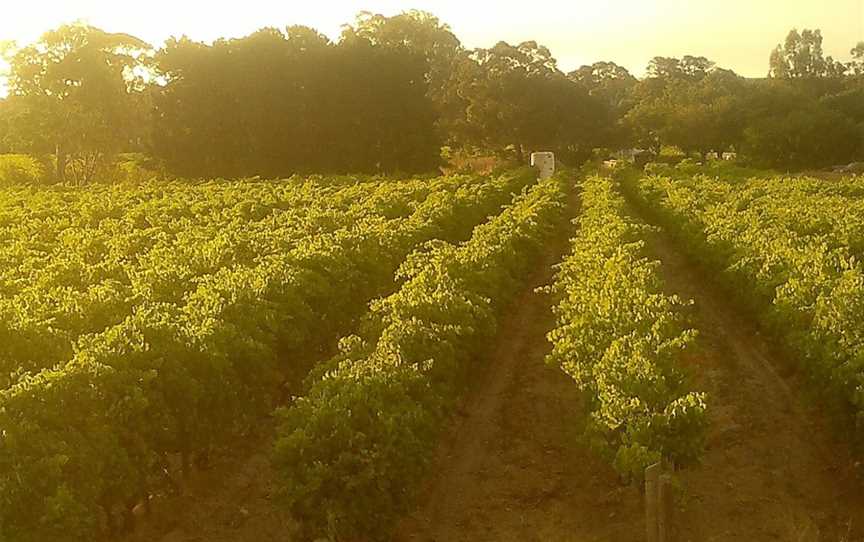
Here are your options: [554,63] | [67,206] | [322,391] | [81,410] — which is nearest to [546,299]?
[322,391]

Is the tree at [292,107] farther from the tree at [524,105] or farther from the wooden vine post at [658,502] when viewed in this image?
the wooden vine post at [658,502]

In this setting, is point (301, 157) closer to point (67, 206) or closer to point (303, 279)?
point (67, 206)

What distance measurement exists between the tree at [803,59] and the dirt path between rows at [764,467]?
115238mm

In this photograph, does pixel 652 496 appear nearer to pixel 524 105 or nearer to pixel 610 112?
pixel 524 105

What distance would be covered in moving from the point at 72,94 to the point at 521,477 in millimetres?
53444

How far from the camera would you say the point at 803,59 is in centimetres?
11856

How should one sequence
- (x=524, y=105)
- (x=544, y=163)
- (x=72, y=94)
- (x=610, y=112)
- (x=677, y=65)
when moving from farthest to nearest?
1. (x=677, y=65)
2. (x=610, y=112)
3. (x=524, y=105)
4. (x=544, y=163)
5. (x=72, y=94)

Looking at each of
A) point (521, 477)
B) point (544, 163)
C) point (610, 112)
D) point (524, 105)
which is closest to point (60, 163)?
point (544, 163)

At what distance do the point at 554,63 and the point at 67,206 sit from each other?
51.9m

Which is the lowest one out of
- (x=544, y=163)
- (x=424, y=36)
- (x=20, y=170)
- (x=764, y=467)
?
(x=764, y=467)

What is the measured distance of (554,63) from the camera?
7681 centimetres

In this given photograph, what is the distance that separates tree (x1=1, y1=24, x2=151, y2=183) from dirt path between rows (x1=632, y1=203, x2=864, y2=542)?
50422 millimetres

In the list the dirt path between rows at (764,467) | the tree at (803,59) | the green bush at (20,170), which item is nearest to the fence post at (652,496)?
the dirt path between rows at (764,467)

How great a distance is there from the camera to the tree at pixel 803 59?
4670 inches
